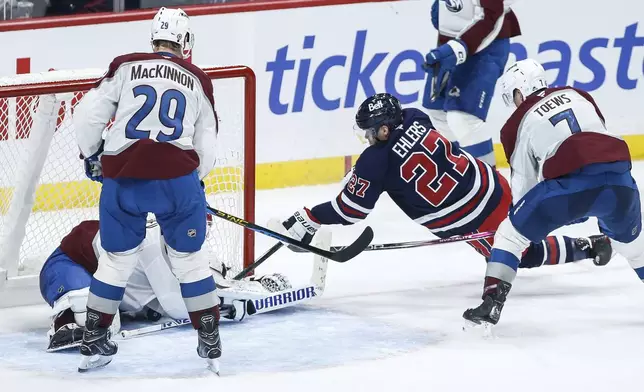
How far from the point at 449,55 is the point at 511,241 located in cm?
169

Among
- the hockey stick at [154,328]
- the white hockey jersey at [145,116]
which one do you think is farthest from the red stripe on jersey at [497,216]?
the white hockey jersey at [145,116]

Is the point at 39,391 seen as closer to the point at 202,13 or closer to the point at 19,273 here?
the point at 19,273

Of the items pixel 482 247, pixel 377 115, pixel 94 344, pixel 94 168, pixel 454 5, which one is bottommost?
pixel 94 344

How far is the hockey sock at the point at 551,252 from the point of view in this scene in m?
5.23

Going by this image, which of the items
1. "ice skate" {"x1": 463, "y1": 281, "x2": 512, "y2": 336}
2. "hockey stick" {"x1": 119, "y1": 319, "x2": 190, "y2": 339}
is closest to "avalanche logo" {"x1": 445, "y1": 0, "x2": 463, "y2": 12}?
"ice skate" {"x1": 463, "y1": 281, "x2": 512, "y2": 336}

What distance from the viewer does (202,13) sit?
6.39 m

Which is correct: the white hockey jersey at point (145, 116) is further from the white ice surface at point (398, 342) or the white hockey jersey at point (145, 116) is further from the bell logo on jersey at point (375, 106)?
the bell logo on jersey at point (375, 106)

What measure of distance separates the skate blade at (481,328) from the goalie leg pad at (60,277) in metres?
1.22

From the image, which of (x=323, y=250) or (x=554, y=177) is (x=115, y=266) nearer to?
(x=323, y=250)

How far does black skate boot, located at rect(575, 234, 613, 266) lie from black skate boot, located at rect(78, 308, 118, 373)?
6.19 feet

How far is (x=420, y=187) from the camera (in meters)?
5.03

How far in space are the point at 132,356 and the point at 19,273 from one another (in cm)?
83

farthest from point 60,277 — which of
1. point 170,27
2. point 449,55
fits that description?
point 449,55

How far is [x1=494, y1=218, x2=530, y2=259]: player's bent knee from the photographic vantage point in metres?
4.62
